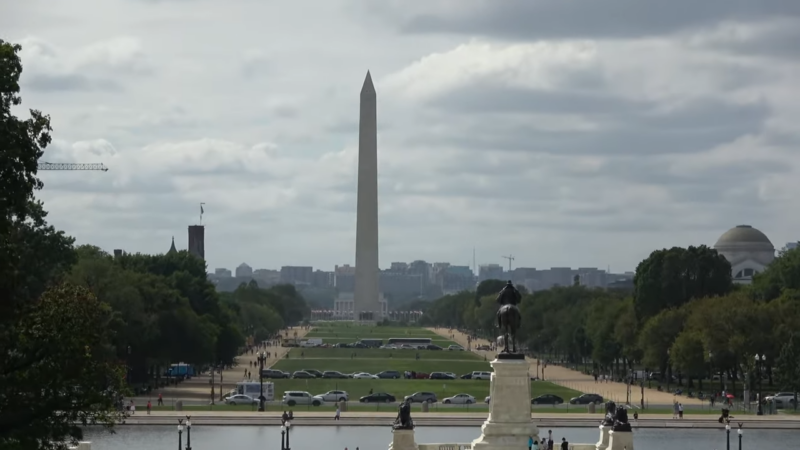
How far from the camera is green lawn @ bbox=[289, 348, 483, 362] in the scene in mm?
134000

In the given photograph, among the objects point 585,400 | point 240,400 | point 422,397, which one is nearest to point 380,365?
point 422,397

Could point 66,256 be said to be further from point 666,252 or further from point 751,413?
point 666,252

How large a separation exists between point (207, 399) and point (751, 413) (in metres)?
26.7

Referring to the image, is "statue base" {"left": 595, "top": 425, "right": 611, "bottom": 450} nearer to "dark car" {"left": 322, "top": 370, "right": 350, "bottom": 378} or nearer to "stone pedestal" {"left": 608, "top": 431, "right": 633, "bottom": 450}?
"stone pedestal" {"left": 608, "top": 431, "right": 633, "bottom": 450}

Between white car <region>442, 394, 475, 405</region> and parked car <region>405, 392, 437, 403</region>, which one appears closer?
white car <region>442, 394, 475, 405</region>

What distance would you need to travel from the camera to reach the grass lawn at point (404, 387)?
87250mm

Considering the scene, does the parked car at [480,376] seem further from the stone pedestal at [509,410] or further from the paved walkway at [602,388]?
the stone pedestal at [509,410]

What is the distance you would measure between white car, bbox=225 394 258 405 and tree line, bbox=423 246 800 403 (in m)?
23.5

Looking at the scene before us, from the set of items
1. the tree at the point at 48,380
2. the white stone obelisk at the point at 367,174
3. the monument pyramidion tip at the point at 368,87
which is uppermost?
the monument pyramidion tip at the point at 368,87

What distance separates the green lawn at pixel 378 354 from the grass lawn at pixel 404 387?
92.0 feet

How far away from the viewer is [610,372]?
12050cm

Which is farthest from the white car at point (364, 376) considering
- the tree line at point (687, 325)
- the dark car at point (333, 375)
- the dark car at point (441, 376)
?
the tree line at point (687, 325)

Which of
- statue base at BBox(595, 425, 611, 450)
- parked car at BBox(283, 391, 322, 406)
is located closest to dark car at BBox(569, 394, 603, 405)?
parked car at BBox(283, 391, 322, 406)

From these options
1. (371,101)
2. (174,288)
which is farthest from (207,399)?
(371,101)
